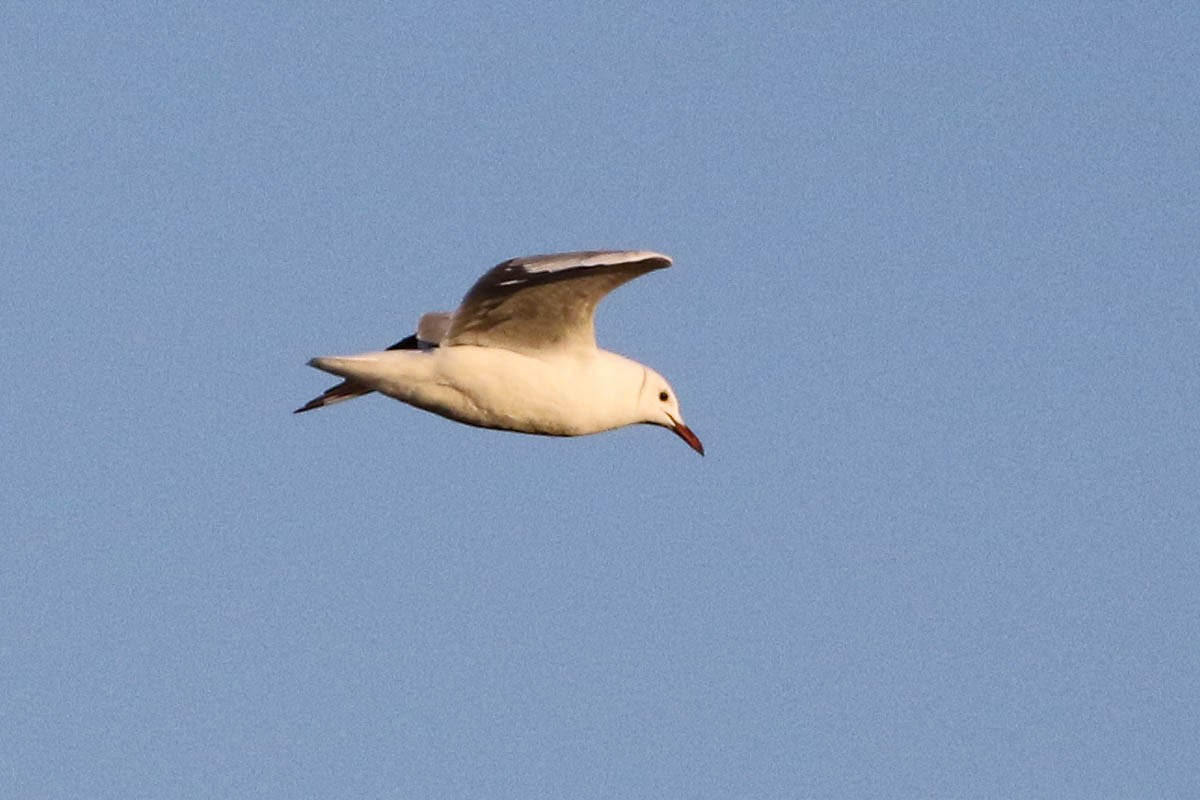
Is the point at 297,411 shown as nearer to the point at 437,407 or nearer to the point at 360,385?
the point at 360,385

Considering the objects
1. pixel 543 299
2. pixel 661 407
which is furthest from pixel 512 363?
pixel 661 407

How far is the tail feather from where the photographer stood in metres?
23.0

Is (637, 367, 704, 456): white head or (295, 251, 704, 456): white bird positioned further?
(637, 367, 704, 456): white head

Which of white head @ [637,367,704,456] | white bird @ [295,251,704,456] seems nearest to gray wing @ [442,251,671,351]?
white bird @ [295,251,704,456]

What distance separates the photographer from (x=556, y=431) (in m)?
21.5

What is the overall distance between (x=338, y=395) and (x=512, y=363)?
2.63 meters

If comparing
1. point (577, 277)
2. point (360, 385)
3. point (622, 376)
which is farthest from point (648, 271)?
point (360, 385)

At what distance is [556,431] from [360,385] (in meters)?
2.13

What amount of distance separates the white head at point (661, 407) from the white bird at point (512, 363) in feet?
2.54

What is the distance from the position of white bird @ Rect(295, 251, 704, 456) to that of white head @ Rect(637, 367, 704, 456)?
776 mm

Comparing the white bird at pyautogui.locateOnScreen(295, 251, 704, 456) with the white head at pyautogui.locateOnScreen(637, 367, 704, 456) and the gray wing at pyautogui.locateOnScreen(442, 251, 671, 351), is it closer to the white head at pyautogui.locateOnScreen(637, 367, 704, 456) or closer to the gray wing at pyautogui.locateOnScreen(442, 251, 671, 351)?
the gray wing at pyautogui.locateOnScreen(442, 251, 671, 351)

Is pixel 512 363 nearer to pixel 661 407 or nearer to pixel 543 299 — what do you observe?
pixel 543 299

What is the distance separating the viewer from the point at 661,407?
22.8 metres

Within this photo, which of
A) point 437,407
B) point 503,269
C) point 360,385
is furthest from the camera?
point 360,385
